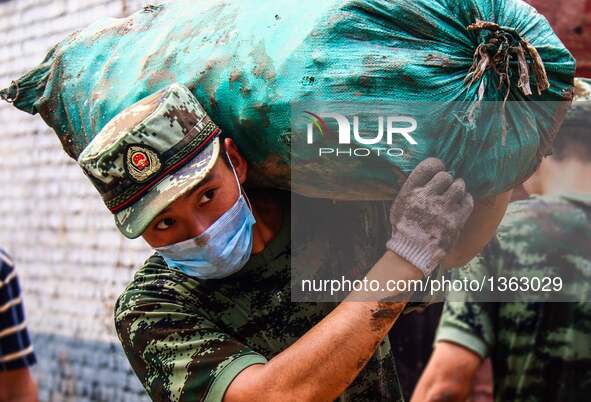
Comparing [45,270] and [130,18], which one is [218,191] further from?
[45,270]

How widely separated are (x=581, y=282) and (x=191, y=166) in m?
1.89

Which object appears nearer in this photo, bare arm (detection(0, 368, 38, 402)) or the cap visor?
the cap visor

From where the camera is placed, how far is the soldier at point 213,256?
2131 mm

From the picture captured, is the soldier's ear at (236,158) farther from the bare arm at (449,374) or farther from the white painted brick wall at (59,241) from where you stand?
the white painted brick wall at (59,241)

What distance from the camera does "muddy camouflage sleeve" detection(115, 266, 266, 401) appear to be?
2277 millimetres

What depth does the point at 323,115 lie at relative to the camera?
6.95 feet

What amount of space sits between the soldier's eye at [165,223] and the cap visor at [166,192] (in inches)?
2.6

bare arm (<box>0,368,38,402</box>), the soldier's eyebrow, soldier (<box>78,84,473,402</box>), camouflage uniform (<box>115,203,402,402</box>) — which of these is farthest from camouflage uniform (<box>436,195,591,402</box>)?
bare arm (<box>0,368,38,402</box>)

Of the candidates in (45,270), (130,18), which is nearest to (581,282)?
(130,18)

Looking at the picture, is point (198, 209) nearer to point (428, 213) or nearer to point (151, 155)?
point (151, 155)

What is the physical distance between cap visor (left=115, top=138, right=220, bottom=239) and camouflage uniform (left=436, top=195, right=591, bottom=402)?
5.11 ft

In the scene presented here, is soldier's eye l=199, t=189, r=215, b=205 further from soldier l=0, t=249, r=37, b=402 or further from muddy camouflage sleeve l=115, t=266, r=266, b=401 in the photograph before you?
soldier l=0, t=249, r=37, b=402

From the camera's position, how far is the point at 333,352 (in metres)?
2.15

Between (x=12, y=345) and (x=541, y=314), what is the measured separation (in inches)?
85.7
